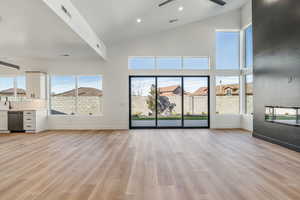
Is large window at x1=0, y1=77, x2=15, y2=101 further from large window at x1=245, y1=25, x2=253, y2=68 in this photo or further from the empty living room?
large window at x1=245, y1=25, x2=253, y2=68

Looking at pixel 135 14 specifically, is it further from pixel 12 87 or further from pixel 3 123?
pixel 3 123

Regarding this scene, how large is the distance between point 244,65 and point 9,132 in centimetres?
960

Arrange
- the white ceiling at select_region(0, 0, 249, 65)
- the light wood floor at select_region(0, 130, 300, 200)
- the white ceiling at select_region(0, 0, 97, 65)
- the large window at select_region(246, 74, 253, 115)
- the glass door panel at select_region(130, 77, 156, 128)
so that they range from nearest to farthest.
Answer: the light wood floor at select_region(0, 130, 300, 200), the white ceiling at select_region(0, 0, 97, 65), the white ceiling at select_region(0, 0, 249, 65), the large window at select_region(246, 74, 253, 115), the glass door panel at select_region(130, 77, 156, 128)

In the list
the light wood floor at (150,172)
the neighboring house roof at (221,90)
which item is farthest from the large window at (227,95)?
the light wood floor at (150,172)

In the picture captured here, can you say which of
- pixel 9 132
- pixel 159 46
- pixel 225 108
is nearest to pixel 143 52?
pixel 159 46

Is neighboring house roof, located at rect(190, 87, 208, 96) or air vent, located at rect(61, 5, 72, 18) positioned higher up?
air vent, located at rect(61, 5, 72, 18)

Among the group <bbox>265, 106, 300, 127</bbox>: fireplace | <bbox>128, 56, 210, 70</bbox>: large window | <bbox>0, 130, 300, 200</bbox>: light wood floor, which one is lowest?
<bbox>0, 130, 300, 200</bbox>: light wood floor

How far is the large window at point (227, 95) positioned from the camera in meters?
8.44

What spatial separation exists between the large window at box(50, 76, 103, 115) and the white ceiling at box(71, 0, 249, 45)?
6.20 ft

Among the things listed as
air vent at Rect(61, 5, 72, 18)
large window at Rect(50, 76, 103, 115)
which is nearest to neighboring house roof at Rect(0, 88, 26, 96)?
large window at Rect(50, 76, 103, 115)

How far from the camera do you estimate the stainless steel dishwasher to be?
7.52m

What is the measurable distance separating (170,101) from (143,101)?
1133 millimetres

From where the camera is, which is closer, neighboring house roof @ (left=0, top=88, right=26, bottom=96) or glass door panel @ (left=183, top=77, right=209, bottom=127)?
neighboring house roof @ (left=0, top=88, right=26, bottom=96)

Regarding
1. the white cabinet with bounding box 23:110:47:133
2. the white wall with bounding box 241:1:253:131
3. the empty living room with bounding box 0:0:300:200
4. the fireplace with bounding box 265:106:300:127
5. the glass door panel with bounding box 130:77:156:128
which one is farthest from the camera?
the glass door panel with bounding box 130:77:156:128
